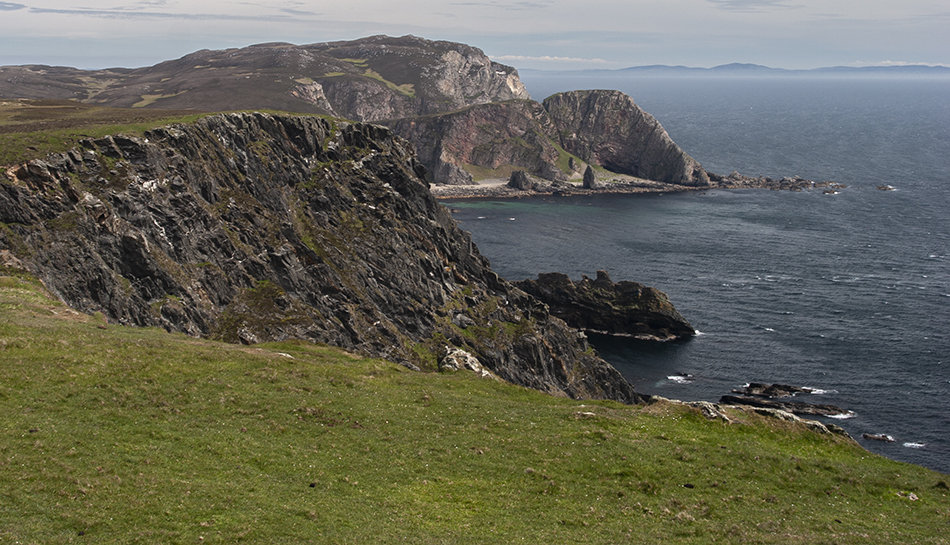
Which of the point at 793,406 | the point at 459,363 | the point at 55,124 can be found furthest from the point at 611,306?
the point at 55,124

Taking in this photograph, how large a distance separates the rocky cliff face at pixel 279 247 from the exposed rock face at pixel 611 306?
78.2ft

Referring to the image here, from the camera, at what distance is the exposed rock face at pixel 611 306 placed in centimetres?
10771

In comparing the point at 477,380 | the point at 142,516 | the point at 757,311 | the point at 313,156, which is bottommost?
the point at 757,311

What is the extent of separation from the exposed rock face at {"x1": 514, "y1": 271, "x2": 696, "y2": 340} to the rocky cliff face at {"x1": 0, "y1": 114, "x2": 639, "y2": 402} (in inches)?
938

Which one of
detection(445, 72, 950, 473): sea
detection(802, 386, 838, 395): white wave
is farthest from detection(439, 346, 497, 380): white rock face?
detection(802, 386, 838, 395): white wave

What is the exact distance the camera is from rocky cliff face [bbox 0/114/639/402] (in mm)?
49625

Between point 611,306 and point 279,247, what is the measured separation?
6416 cm

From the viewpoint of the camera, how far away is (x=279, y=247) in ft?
223

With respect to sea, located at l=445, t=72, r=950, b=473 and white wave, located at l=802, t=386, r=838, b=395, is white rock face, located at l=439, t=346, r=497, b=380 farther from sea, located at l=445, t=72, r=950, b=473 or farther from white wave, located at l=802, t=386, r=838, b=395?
white wave, located at l=802, t=386, r=838, b=395

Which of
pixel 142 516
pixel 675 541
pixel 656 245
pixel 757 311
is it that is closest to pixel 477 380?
pixel 675 541

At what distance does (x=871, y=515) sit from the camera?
24953 mm

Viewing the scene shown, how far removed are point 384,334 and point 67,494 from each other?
48401mm

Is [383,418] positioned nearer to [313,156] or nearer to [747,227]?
[313,156]

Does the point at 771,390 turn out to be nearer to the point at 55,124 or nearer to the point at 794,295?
the point at 794,295
